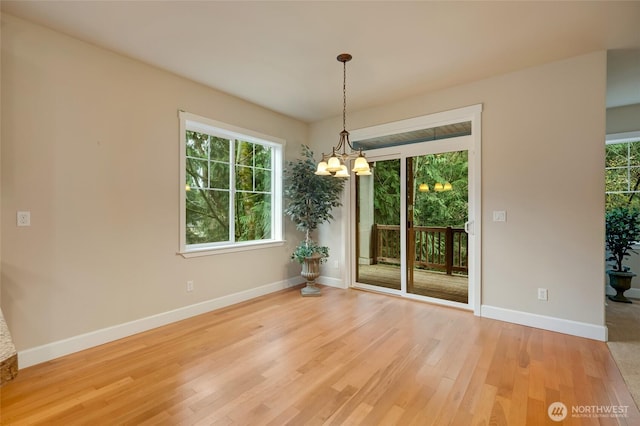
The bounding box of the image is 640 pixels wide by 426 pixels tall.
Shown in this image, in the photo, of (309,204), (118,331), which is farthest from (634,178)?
(118,331)

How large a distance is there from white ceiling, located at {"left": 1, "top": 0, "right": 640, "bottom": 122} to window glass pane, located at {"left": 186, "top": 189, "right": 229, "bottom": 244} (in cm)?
138

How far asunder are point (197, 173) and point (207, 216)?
55cm

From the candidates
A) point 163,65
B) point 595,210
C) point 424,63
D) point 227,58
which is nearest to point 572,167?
point 595,210

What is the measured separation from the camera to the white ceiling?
2217mm

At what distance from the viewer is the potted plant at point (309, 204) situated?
432cm

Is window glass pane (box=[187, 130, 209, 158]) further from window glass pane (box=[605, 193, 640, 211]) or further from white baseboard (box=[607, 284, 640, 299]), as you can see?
white baseboard (box=[607, 284, 640, 299])

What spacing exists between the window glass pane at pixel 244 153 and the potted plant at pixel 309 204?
66 centimetres

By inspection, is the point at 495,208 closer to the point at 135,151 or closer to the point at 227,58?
the point at 227,58

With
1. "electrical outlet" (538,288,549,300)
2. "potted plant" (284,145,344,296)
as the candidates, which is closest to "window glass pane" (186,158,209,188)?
"potted plant" (284,145,344,296)

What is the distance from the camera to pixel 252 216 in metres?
4.36

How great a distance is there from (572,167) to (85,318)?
486 cm

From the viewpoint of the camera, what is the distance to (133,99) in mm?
2961

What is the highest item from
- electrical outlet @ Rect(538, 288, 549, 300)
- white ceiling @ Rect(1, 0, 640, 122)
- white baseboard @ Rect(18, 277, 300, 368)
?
white ceiling @ Rect(1, 0, 640, 122)

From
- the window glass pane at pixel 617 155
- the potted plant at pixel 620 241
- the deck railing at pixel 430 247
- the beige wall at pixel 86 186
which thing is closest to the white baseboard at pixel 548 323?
the deck railing at pixel 430 247
